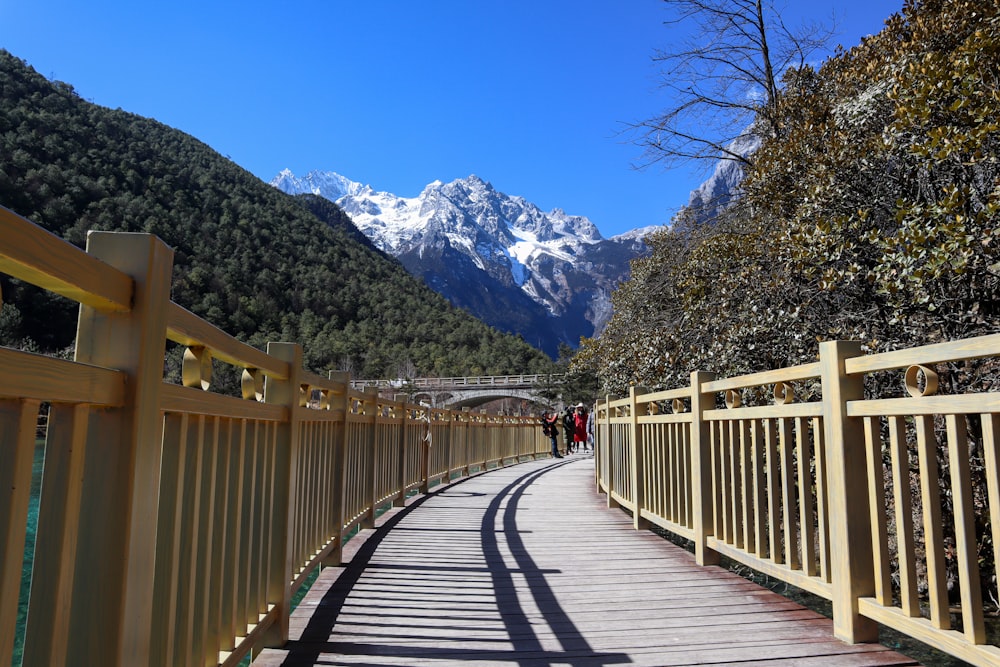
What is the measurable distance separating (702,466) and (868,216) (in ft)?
10.7

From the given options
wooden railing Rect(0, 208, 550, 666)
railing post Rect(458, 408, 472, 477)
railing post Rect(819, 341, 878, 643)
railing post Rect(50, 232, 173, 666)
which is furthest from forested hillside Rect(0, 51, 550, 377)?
railing post Rect(50, 232, 173, 666)

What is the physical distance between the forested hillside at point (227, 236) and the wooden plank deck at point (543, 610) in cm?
5244

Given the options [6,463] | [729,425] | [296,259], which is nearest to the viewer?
[6,463]

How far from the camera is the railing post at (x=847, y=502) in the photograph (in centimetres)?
265

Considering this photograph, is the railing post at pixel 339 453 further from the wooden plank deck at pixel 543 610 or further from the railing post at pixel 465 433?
the railing post at pixel 465 433

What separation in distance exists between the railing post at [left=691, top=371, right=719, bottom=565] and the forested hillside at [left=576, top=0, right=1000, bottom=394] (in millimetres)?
1747

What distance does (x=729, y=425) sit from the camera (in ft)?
12.8

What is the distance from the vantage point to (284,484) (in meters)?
2.76

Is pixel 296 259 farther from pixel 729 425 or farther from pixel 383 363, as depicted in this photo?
pixel 729 425

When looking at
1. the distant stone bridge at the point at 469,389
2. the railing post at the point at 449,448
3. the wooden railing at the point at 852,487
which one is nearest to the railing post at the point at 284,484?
the wooden railing at the point at 852,487

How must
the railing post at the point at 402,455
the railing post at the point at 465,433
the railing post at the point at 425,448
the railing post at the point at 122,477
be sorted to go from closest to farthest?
the railing post at the point at 122,477 → the railing post at the point at 402,455 → the railing post at the point at 425,448 → the railing post at the point at 465,433

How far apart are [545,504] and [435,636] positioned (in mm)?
5164

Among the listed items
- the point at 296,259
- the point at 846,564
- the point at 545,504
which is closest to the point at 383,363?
the point at 296,259

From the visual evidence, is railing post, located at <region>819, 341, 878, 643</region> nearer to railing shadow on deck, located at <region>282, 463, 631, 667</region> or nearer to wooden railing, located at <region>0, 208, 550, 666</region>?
railing shadow on deck, located at <region>282, 463, 631, 667</region>
